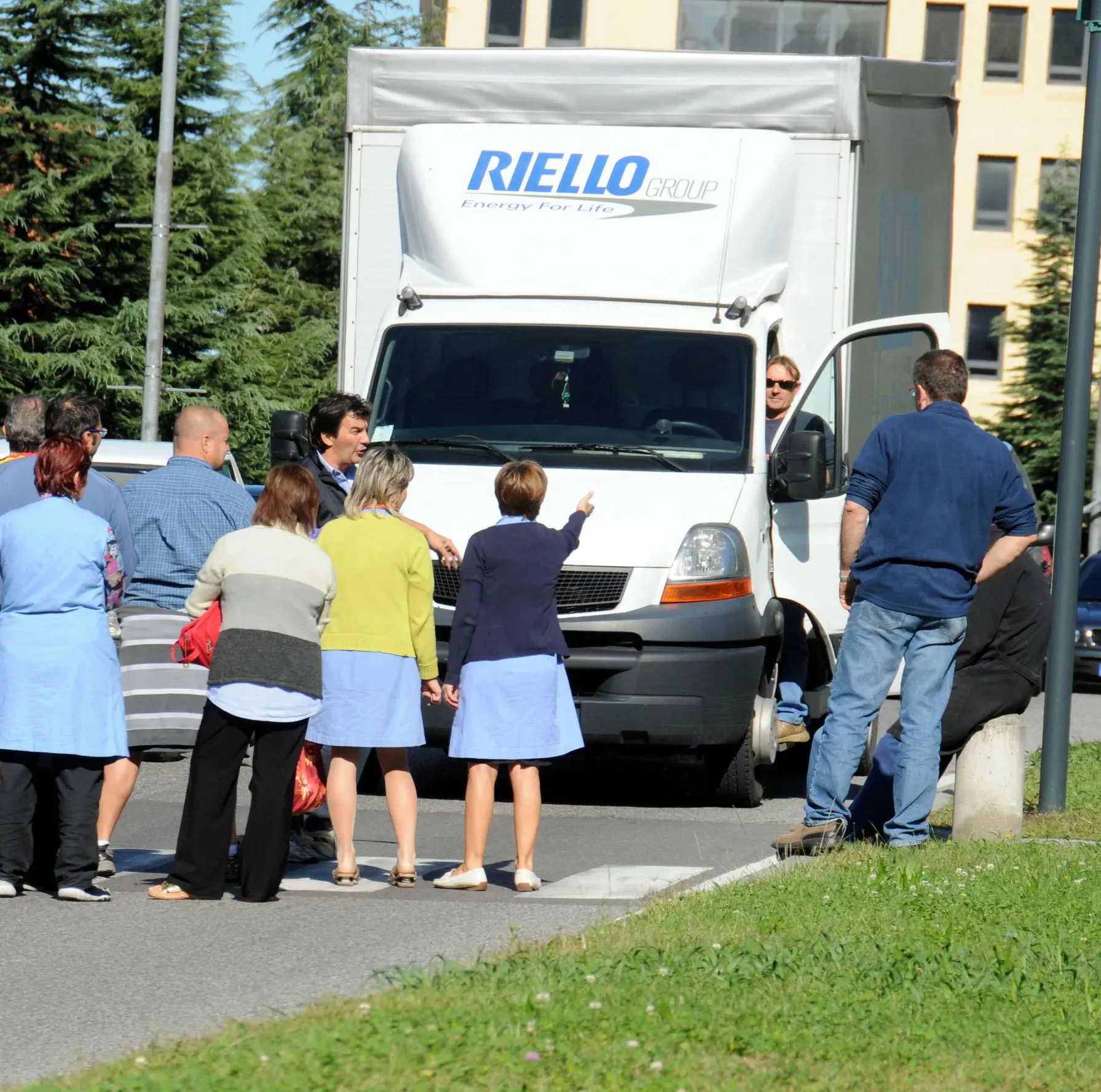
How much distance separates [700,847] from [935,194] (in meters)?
5.47

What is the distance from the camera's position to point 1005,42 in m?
59.3

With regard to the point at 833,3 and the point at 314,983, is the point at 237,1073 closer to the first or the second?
the point at 314,983

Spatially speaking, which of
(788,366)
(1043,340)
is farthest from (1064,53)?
(788,366)

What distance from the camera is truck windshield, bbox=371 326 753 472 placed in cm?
1009

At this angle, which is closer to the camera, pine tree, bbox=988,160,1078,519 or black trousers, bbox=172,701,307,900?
black trousers, bbox=172,701,307,900

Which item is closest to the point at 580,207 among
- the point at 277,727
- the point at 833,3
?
the point at 277,727

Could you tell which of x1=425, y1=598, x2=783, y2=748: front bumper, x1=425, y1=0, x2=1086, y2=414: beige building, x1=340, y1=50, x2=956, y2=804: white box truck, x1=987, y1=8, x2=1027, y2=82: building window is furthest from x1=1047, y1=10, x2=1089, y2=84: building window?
x1=425, y1=598, x2=783, y2=748: front bumper

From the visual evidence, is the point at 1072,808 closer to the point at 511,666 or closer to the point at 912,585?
the point at 912,585

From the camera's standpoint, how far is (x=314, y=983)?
5910mm

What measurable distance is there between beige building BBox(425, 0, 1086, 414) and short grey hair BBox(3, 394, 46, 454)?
147 ft

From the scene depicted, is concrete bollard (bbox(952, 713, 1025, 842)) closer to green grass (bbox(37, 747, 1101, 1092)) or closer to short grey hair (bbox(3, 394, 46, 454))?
green grass (bbox(37, 747, 1101, 1092))

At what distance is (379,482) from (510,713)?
3.32 ft

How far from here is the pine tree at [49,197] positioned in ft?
114

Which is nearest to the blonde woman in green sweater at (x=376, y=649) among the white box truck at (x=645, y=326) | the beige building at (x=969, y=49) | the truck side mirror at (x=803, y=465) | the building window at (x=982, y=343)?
the white box truck at (x=645, y=326)
